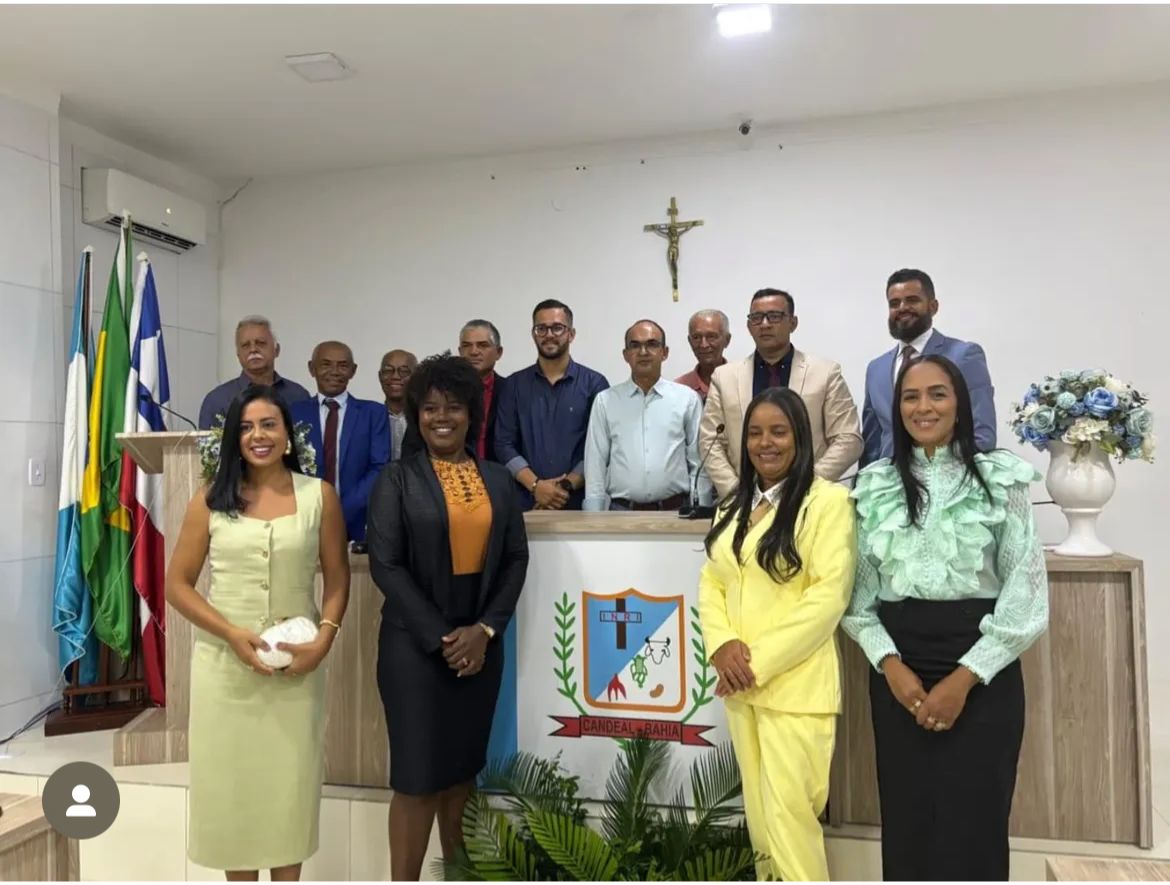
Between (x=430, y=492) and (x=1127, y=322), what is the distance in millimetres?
3788

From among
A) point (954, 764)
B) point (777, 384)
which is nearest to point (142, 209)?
point (777, 384)

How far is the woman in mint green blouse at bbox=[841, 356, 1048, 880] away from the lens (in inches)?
76.7

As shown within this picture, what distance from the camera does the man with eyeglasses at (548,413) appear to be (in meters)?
3.61

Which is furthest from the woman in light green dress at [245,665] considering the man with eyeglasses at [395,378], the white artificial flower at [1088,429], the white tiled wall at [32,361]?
the white tiled wall at [32,361]

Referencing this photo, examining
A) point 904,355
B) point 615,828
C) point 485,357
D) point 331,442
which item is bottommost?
point 615,828

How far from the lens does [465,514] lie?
237 centimetres

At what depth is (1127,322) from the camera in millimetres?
4332

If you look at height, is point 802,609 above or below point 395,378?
below

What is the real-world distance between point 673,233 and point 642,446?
6.50ft

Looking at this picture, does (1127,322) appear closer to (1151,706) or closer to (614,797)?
(1151,706)

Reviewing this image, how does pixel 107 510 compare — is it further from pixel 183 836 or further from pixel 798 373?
pixel 798 373

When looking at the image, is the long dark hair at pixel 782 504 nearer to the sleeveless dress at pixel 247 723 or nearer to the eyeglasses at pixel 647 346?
the sleeveless dress at pixel 247 723

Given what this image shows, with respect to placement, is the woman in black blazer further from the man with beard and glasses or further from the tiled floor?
the man with beard and glasses

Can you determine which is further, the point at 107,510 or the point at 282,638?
the point at 107,510
